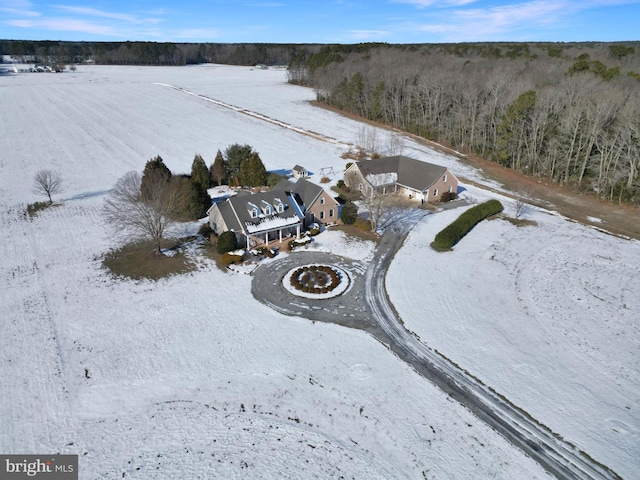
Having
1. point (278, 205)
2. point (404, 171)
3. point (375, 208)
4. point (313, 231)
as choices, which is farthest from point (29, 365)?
point (404, 171)

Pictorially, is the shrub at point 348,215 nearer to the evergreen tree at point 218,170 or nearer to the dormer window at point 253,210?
the dormer window at point 253,210

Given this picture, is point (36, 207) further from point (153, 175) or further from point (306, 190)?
point (306, 190)

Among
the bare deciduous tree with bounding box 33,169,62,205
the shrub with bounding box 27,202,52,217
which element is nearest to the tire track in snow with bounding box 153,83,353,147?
the bare deciduous tree with bounding box 33,169,62,205

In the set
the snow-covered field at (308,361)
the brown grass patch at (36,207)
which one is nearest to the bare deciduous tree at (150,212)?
the snow-covered field at (308,361)

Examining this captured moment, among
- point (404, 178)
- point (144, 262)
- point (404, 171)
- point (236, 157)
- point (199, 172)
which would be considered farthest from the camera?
point (236, 157)

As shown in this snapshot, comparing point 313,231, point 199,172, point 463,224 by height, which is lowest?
point 313,231

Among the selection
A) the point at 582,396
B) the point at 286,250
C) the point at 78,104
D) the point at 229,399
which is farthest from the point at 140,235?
the point at 78,104
